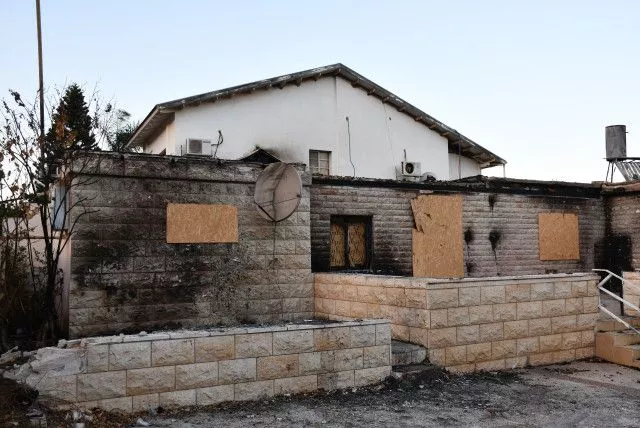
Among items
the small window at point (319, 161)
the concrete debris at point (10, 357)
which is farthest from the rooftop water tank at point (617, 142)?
the concrete debris at point (10, 357)

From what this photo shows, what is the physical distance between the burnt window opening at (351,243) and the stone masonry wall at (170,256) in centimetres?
170

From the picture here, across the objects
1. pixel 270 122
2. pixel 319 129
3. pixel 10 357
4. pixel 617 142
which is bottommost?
pixel 10 357

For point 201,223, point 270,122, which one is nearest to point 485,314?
point 201,223

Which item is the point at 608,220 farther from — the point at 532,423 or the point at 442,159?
the point at 532,423

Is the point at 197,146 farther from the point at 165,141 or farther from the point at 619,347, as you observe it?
the point at 619,347

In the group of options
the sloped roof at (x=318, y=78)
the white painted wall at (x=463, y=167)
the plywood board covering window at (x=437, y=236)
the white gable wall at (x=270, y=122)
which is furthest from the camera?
the white painted wall at (x=463, y=167)

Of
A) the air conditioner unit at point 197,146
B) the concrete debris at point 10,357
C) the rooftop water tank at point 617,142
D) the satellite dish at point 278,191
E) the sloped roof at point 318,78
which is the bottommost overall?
→ the concrete debris at point 10,357

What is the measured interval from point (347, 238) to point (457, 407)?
692 cm

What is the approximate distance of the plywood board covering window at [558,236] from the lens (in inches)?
656

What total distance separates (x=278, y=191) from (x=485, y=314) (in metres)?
4.64

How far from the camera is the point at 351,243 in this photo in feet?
44.8

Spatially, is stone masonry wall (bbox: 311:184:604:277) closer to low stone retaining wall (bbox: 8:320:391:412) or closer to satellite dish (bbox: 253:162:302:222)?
satellite dish (bbox: 253:162:302:222)

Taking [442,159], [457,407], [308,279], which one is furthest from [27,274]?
[442,159]

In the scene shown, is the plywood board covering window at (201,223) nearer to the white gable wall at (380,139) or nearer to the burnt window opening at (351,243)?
the burnt window opening at (351,243)
